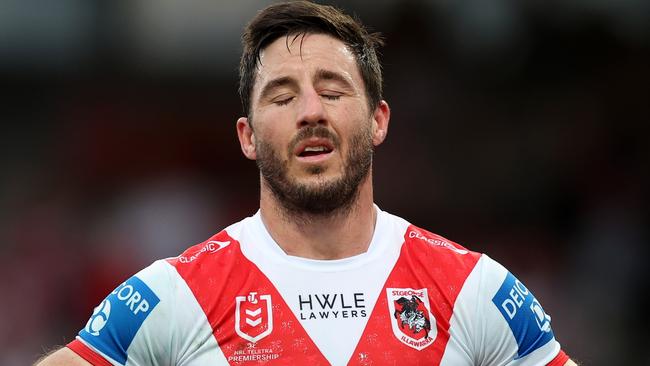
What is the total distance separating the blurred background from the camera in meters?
8.91

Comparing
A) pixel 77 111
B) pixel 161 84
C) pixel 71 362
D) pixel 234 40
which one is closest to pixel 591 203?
pixel 234 40

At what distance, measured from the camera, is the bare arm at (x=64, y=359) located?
10.8 ft

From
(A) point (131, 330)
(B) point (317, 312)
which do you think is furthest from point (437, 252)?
(A) point (131, 330)

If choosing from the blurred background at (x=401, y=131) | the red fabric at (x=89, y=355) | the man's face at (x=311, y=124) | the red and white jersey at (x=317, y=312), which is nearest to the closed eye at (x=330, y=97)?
the man's face at (x=311, y=124)

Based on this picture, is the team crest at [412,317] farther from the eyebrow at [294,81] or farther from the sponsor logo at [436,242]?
the eyebrow at [294,81]

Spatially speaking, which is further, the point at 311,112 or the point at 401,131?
the point at 401,131

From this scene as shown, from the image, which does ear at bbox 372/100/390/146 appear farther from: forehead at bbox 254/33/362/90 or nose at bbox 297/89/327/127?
nose at bbox 297/89/327/127

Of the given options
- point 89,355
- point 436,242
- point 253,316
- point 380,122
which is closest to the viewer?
point 89,355

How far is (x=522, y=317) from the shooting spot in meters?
3.55

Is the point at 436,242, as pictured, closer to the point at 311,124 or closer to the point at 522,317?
the point at 522,317

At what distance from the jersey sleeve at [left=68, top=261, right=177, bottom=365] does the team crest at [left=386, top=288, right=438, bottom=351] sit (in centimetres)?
86

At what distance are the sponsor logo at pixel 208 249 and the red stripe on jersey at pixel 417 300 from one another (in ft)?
2.28

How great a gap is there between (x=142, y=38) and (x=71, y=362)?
21.8 feet

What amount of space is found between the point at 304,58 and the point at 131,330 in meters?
1.27
